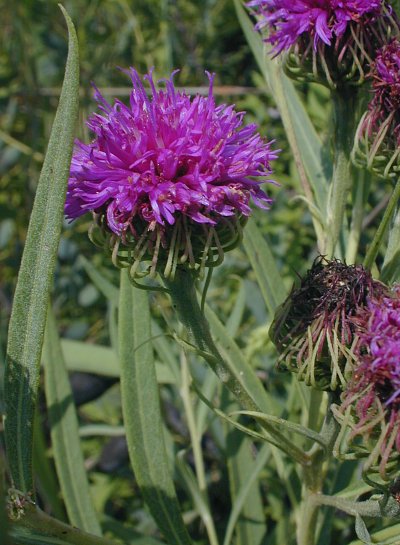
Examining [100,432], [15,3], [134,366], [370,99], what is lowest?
[100,432]

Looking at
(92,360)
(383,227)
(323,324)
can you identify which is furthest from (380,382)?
(92,360)

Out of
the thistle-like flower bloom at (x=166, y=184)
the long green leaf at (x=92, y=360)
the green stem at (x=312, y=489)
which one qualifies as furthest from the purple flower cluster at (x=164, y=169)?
the long green leaf at (x=92, y=360)

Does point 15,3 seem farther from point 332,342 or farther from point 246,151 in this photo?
point 332,342

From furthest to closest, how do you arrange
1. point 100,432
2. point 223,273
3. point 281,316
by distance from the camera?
point 223,273 → point 100,432 → point 281,316

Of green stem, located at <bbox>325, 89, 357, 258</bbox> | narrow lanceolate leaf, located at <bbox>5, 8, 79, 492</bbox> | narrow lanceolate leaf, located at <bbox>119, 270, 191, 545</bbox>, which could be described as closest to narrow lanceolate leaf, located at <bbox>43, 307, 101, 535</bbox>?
narrow lanceolate leaf, located at <bbox>119, 270, 191, 545</bbox>

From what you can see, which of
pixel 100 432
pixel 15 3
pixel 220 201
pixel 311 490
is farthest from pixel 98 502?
pixel 15 3

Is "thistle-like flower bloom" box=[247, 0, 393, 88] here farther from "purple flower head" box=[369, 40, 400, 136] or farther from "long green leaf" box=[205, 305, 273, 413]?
"long green leaf" box=[205, 305, 273, 413]

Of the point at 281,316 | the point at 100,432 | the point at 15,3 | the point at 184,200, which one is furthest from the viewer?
the point at 15,3
